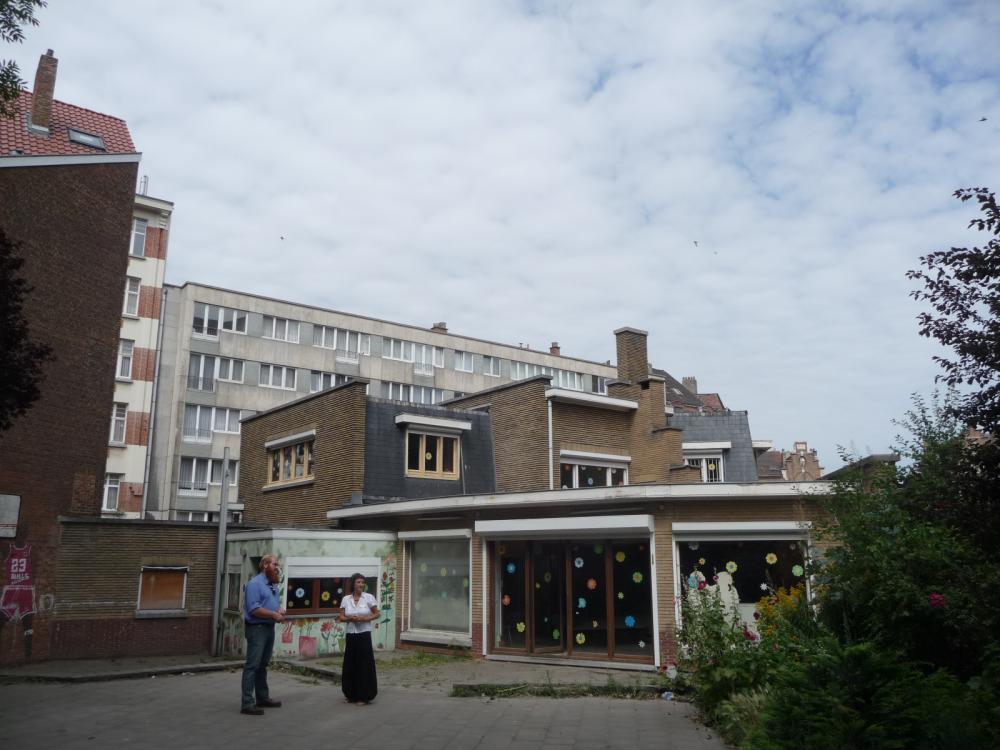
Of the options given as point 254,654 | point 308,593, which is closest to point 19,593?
point 308,593

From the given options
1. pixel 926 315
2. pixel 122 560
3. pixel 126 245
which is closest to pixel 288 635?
pixel 122 560

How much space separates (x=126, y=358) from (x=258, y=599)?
99.2ft

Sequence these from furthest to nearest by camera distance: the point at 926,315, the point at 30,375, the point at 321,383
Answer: the point at 321,383, the point at 30,375, the point at 926,315

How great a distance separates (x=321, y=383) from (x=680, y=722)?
37.8 metres

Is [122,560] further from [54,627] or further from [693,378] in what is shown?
[693,378]

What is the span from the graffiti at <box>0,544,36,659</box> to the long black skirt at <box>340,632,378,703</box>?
30.3 ft

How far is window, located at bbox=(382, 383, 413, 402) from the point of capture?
48.5 metres

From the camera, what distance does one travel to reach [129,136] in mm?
23766

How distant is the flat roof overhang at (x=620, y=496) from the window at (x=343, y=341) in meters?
29.8

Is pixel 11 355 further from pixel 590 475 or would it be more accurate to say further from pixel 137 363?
pixel 137 363

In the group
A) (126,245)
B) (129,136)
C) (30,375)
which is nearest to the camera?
(30,375)

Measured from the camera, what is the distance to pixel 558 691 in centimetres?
1180

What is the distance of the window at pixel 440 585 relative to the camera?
1716 centimetres

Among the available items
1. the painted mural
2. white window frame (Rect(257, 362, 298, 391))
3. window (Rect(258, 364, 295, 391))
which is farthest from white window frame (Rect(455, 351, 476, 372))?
the painted mural
